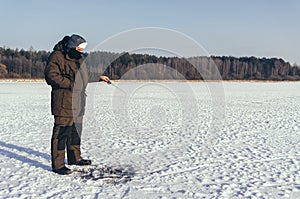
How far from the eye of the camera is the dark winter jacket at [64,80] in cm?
422

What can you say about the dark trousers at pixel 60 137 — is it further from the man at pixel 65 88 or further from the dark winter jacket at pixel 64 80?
the dark winter jacket at pixel 64 80

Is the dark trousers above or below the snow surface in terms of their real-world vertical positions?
above

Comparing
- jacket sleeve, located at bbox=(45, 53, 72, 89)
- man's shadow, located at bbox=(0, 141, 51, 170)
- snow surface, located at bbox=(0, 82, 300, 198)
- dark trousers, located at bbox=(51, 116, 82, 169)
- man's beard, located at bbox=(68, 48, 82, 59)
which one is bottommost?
man's shadow, located at bbox=(0, 141, 51, 170)

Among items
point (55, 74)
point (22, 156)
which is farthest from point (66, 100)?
point (22, 156)

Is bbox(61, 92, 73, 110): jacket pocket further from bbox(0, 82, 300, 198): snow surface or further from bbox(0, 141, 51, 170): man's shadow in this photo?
bbox(0, 141, 51, 170): man's shadow

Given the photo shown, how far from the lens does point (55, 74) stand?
421 cm

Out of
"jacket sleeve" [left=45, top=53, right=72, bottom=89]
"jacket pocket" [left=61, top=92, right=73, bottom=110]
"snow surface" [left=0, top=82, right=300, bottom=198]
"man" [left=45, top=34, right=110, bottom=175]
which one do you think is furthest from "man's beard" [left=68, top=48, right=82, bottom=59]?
"snow surface" [left=0, top=82, right=300, bottom=198]

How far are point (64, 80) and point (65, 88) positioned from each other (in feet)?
0.39

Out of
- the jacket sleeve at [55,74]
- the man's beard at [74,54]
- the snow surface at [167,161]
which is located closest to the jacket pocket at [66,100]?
the jacket sleeve at [55,74]

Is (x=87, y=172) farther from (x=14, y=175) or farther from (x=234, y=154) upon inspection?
(x=234, y=154)

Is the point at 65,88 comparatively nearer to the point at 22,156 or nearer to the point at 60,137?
the point at 60,137

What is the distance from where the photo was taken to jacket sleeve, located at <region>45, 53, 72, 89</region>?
4.19 m

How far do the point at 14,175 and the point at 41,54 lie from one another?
9646 centimetres

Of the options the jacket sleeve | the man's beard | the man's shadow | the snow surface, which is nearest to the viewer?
the snow surface
